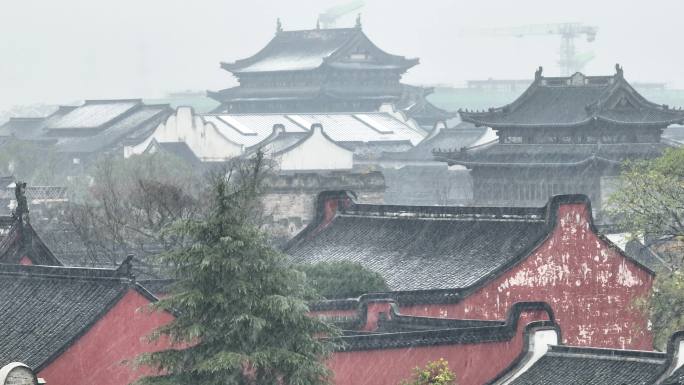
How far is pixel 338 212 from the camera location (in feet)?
153

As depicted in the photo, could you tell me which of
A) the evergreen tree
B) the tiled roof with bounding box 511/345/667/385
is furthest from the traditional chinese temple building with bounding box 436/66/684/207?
the evergreen tree

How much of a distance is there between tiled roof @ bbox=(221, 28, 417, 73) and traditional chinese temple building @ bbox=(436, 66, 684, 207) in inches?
2017

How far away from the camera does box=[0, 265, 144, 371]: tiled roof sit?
31.8m

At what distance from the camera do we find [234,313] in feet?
85.3

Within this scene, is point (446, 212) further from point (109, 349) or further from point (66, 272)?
point (109, 349)

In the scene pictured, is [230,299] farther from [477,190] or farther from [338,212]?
[477,190]

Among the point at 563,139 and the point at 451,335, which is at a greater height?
the point at 563,139

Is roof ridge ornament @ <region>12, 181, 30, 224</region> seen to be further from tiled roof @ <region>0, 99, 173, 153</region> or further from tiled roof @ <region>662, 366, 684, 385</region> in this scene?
tiled roof @ <region>0, 99, 173, 153</region>

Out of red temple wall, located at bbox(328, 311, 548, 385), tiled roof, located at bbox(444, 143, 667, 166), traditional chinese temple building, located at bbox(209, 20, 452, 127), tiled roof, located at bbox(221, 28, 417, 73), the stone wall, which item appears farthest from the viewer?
tiled roof, located at bbox(221, 28, 417, 73)

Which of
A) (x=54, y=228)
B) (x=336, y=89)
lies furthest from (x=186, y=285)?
(x=336, y=89)

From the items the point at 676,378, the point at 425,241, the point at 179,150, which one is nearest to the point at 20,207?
the point at 425,241

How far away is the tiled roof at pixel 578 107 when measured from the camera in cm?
7038

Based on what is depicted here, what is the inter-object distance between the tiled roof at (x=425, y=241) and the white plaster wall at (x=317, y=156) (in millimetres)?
47621

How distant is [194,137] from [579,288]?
65.2m
